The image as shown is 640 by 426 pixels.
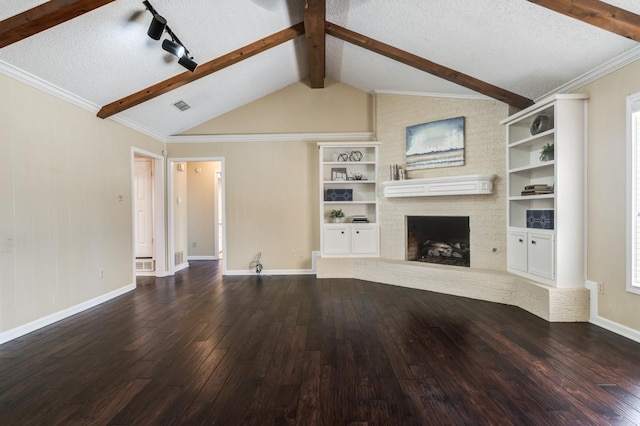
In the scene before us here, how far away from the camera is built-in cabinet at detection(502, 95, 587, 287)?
10.6ft

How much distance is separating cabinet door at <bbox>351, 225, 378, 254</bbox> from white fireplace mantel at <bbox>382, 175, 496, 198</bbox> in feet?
2.21

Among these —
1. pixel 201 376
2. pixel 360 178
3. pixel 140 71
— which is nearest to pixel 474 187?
pixel 360 178

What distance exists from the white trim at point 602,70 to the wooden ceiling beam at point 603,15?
28cm

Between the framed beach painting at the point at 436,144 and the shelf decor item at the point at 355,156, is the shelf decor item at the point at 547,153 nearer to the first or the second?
the framed beach painting at the point at 436,144

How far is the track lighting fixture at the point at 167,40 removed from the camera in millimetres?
2854

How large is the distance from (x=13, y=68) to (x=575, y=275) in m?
5.91

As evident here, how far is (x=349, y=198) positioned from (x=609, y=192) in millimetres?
3398

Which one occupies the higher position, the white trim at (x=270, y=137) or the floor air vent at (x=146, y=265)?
the white trim at (x=270, y=137)

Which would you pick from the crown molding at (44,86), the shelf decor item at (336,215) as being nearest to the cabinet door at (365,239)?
the shelf decor item at (336,215)

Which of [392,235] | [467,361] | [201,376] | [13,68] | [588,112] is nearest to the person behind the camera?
[201,376]

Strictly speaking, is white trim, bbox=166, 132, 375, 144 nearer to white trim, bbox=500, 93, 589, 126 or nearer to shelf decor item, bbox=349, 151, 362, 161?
shelf decor item, bbox=349, 151, 362, 161

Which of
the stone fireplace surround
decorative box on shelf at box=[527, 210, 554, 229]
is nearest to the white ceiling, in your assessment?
decorative box on shelf at box=[527, 210, 554, 229]

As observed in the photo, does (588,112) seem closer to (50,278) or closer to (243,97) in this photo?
(243,97)

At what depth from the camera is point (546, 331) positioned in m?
2.95
